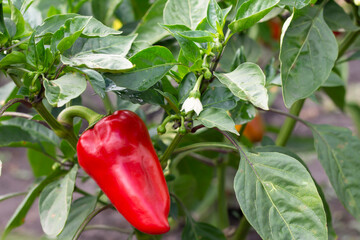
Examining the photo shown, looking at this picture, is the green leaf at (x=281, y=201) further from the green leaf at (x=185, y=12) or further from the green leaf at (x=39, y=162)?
the green leaf at (x=39, y=162)

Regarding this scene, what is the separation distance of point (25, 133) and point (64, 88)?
0.34 meters

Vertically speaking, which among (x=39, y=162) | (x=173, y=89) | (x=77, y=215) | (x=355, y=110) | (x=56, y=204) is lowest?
(x=355, y=110)

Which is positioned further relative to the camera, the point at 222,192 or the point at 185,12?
the point at 222,192

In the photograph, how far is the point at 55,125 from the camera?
0.76m

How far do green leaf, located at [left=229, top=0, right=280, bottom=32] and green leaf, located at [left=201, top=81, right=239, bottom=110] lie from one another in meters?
0.09

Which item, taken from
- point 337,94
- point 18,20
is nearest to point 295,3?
point 18,20

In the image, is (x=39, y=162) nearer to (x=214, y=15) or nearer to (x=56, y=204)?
(x=56, y=204)

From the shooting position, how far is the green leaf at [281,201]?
66 centimetres

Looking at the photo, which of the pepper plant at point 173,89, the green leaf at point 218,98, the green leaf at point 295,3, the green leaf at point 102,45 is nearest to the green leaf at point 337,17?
the pepper plant at point 173,89

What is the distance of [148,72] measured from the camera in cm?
68

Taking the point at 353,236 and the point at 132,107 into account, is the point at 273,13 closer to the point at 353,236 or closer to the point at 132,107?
the point at 132,107

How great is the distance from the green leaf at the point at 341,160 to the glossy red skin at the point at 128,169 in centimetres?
36

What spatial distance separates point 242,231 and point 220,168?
18 cm

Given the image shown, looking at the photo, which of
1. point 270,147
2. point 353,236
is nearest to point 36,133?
point 270,147
